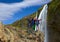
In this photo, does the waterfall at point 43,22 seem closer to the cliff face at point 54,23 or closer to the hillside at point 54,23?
the hillside at point 54,23

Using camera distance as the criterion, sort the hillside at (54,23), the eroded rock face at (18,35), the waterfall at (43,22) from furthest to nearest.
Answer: the hillside at (54,23) < the waterfall at (43,22) < the eroded rock face at (18,35)

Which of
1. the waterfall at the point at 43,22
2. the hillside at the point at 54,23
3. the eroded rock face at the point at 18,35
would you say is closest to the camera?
the eroded rock face at the point at 18,35

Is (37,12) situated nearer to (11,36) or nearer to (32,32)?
(32,32)

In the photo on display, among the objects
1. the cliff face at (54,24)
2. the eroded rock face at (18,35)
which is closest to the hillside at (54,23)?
the cliff face at (54,24)

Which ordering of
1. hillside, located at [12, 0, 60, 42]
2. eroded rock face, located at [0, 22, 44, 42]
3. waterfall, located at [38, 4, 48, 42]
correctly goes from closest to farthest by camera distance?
eroded rock face, located at [0, 22, 44, 42] → waterfall, located at [38, 4, 48, 42] → hillside, located at [12, 0, 60, 42]

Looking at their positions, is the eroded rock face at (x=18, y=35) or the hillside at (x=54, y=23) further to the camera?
the hillside at (x=54, y=23)

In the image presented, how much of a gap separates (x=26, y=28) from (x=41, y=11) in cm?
232

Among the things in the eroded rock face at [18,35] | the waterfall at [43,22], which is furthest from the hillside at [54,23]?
the eroded rock face at [18,35]

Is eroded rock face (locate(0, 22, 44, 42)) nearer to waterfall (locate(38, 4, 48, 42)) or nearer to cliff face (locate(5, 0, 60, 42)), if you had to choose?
waterfall (locate(38, 4, 48, 42))

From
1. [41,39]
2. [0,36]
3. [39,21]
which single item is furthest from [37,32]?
[0,36]

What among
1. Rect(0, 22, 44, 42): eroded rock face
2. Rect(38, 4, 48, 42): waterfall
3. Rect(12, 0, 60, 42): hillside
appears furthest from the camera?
Rect(12, 0, 60, 42): hillside

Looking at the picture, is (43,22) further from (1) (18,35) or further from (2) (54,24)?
(2) (54,24)

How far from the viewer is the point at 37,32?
24.9ft

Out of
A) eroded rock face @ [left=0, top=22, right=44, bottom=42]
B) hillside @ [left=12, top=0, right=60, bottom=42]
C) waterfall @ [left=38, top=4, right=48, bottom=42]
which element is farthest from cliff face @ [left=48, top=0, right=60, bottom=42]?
eroded rock face @ [left=0, top=22, right=44, bottom=42]
